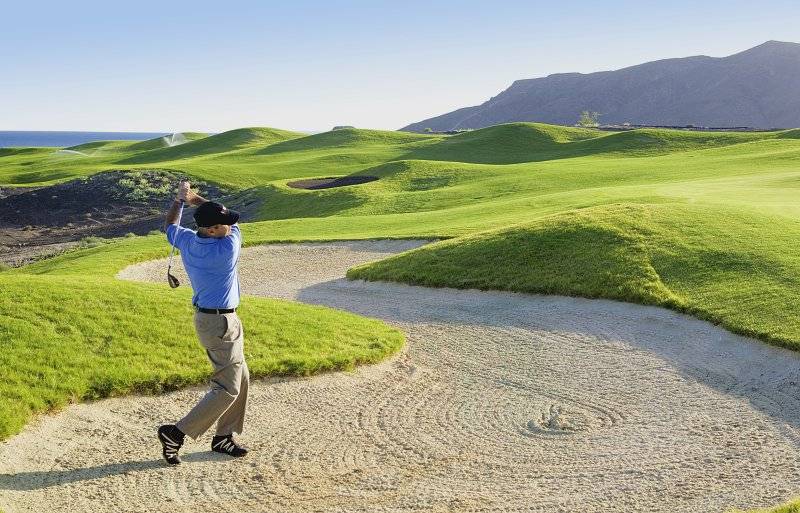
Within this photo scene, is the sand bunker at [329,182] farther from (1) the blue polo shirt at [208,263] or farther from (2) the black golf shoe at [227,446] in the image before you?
(1) the blue polo shirt at [208,263]

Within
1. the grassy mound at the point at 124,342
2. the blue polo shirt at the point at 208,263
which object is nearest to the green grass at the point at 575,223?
the grassy mound at the point at 124,342

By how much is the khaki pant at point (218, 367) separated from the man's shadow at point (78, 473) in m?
0.65

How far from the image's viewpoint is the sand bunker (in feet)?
171

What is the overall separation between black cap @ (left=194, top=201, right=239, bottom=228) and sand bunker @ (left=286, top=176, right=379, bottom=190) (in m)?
42.9

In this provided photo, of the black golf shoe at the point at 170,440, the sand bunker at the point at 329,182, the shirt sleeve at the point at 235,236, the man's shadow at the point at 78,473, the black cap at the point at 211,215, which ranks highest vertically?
the black cap at the point at 211,215

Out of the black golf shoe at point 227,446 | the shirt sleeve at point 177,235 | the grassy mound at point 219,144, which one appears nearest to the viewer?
the shirt sleeve at point 177,235

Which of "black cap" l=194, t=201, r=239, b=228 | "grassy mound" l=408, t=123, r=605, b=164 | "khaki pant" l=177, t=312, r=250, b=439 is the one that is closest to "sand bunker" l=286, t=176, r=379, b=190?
"grassy mound" l=408, t=123, r=605, b=164

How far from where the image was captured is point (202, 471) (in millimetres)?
9211

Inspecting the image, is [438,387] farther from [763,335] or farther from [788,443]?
[763,335]

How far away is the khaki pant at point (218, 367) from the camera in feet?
29.1

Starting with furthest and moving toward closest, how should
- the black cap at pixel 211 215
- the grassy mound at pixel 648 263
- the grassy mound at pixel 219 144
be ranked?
the grassy mound at pixel 219 144
the grassy mound at pixel 648 263
the black cap at pixel 211 215

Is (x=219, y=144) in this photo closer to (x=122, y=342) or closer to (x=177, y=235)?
(x=122, y=342)

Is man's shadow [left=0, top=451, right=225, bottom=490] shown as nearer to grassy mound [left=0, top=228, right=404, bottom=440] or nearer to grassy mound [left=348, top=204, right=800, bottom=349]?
grassy mound [left=0, top=228, right=404, bottom=440]

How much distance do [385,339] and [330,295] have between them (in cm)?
655
